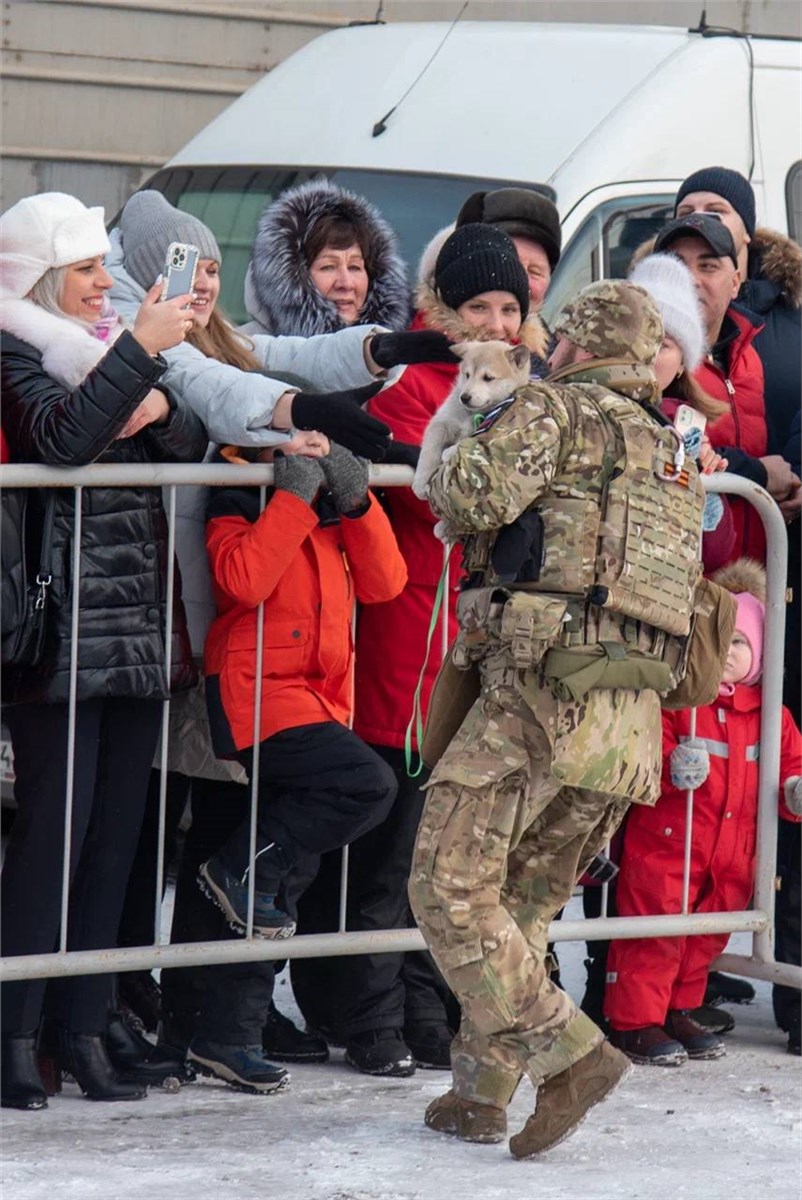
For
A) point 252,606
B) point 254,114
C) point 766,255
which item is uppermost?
point 254,114

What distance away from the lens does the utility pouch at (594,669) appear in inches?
171

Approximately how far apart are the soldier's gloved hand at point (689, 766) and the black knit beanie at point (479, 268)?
1172mm

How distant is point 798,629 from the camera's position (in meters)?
5.69

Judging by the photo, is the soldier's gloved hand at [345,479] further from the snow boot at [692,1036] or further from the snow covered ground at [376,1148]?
the snow boot at [692,1036]

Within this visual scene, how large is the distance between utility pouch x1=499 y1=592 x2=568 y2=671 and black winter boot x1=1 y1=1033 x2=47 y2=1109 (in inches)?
53.2

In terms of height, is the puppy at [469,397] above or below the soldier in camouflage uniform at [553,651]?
above

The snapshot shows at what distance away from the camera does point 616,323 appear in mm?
4496

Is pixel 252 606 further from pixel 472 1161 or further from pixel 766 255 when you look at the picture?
pixel 766 255

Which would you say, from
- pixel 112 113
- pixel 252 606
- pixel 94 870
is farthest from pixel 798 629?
pixel 112 113

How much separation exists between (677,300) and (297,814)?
1598mm

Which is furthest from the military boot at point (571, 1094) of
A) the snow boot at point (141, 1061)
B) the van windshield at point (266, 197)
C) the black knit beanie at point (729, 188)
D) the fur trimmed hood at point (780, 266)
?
the van windshield at point (266, 197)

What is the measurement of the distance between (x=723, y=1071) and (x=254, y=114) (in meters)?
4.24

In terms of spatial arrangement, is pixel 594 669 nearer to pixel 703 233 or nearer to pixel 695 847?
pixel 695 847

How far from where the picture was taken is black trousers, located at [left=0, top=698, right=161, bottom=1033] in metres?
4.62
